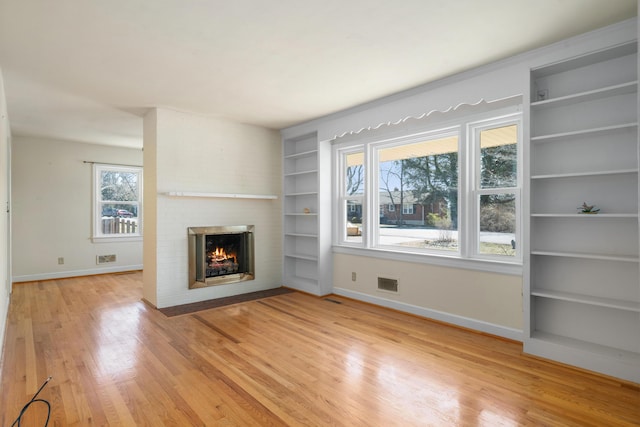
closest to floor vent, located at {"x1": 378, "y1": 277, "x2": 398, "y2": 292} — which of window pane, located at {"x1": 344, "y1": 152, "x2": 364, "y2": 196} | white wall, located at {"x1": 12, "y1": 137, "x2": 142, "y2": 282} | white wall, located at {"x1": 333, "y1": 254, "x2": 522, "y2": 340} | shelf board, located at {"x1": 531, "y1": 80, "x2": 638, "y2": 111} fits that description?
white wall, located at {"x1": 333, "y1": 254, "x2": 522, "y2": 340}

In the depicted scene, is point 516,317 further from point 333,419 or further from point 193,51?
point 193,51

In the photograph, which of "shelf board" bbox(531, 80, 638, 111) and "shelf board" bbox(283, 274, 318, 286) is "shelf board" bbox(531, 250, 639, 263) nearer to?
"shelf board" bbox(531, 80, 638, 111)

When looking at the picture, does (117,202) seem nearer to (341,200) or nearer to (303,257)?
(303,257)

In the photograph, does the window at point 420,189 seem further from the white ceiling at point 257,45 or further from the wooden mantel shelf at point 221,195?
the wooden mantel shelf at point 221,195


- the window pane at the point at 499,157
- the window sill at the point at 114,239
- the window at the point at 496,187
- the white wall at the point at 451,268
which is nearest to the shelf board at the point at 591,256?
the white wall at the point at 451,268

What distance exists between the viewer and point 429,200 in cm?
433

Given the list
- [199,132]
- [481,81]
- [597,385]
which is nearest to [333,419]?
[597,385]

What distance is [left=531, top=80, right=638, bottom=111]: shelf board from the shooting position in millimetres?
2578

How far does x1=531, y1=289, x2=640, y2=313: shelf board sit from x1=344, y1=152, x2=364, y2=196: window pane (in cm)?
268

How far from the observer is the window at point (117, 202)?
22.9ft

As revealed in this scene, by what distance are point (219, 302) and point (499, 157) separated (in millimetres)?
4024

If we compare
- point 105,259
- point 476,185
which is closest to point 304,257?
point 476,185

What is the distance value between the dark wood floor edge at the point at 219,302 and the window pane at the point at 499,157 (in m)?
3.37

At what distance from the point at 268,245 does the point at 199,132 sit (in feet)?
6.82
